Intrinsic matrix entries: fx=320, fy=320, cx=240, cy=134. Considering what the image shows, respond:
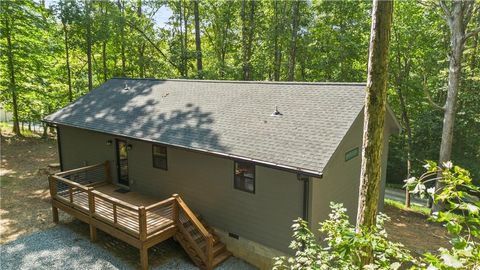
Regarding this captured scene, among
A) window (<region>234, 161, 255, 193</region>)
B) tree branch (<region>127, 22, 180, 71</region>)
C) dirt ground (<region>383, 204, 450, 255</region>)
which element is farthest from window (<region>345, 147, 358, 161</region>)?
tree branch (<region>127, 22, 180, 71</region>)

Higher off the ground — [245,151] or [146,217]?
[245,151]

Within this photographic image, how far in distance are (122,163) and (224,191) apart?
4.57 metres

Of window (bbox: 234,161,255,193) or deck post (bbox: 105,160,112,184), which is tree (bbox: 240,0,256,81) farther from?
window (bbox: 234,161,255,193)

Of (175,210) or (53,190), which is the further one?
(53,190)

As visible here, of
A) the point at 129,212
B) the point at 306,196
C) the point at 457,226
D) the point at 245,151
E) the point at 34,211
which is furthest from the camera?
the point at 34,211

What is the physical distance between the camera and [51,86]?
68.3 ft

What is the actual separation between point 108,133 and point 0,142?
42.2ft

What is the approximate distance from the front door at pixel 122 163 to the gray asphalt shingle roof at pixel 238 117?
0.82 meters

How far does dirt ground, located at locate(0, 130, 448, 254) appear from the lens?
9695mm

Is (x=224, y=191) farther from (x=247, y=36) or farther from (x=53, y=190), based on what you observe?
(x=247, y=36)

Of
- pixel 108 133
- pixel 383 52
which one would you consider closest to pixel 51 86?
pixel 108 133

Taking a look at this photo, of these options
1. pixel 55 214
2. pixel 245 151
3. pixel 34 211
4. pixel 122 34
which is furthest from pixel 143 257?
pixel 122 34

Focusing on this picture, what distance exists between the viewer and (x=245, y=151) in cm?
745

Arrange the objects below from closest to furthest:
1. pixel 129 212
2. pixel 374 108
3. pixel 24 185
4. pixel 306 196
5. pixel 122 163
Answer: pixel 374 108, pixel 306 196, pixel 129 212, pixel 122 163, pixel 24 185
